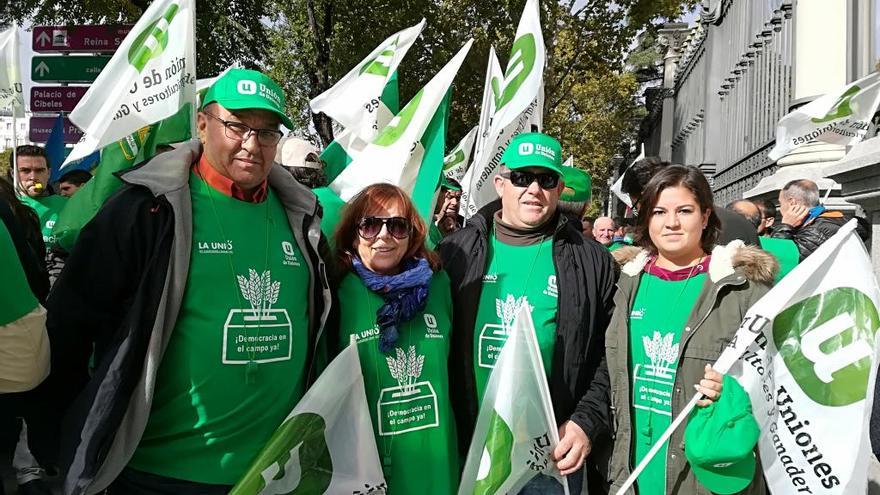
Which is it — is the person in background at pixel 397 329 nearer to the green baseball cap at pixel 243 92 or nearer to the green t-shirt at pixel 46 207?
the green baseball cap at pixel 243 92

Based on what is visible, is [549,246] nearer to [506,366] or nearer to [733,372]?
[506,366]

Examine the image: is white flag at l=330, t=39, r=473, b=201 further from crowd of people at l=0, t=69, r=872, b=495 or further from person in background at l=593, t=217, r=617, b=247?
person in background at l=593, t=217, r=617, b=247

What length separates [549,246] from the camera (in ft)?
11.5

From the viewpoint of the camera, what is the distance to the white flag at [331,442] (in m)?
2.70

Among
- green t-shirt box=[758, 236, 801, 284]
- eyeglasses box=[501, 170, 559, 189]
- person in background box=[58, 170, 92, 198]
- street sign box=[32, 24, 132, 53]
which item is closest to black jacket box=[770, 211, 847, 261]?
green t-shirt box=[758, 236, 801, 284]

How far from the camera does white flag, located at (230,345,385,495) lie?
2.70 m

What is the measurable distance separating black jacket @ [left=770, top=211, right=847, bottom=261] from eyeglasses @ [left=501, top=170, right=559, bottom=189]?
9.73ft

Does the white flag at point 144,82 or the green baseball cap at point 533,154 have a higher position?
the white flag at point 144,82

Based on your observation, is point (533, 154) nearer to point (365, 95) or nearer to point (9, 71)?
point (365, 95)

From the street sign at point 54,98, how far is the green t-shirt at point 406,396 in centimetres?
904

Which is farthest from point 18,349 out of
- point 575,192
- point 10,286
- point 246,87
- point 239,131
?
point 575,192

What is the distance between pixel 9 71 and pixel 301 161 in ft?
15.9

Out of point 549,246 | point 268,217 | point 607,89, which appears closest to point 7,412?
point 268,217

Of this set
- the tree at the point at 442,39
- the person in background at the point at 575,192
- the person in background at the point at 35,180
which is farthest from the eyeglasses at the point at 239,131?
the tree at the point at 442,39
